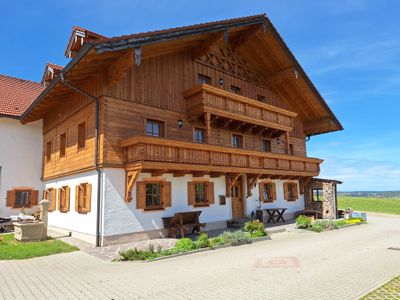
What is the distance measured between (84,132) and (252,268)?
10.8m

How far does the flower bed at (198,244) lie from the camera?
33.8ft

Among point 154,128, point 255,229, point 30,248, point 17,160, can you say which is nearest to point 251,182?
point 255,229

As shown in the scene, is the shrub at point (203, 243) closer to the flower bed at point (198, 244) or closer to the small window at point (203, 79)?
the flower bed at point (198, 244)

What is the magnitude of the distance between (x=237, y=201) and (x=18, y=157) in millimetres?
14545

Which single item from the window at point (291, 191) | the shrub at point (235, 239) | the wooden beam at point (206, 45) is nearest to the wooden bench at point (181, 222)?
the shrub at point (235, 239)

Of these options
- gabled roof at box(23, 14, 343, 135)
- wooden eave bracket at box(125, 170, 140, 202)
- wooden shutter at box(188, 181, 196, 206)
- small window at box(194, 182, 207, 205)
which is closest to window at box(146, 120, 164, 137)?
wooden eave bracket at box(125, 170, 140, 202)

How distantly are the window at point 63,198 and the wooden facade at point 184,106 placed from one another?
992mm

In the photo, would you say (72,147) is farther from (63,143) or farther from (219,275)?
(219,275)

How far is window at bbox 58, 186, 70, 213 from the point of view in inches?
652

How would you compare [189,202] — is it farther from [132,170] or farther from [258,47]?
[258,47]

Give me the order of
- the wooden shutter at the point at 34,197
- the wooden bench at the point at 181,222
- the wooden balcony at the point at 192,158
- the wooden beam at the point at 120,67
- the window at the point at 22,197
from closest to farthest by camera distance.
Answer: the wooden beam at the point at 120,67 → the wooden balcony at the point at 192,158 → the wooden bench at the point at 181,222 → the window at the point at 22,197 → the wooden shutter at the point at 34,197

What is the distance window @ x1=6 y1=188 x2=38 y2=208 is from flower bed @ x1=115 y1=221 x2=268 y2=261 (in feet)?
42.0

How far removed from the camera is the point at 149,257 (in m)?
10.3

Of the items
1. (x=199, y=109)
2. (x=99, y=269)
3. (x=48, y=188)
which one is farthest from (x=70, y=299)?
(x=48, y=188)
